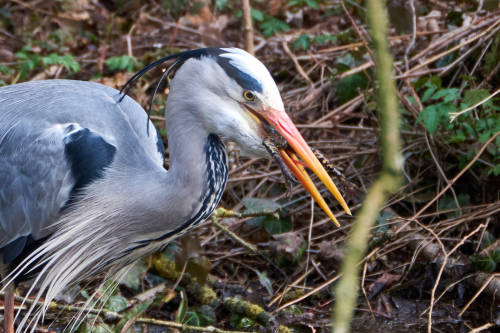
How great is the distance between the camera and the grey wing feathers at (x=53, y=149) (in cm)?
253

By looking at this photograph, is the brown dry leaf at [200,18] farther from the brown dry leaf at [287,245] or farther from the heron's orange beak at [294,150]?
the heron's orange beak at [294,150]

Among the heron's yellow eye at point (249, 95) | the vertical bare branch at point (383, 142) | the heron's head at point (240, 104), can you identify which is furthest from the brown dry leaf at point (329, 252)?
the vertical bare branch at point (383, 142)

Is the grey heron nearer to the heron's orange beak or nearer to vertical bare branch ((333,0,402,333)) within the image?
the heron's orange beak

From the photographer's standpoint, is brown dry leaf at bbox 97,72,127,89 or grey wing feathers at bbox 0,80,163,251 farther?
brown dry leaf at bbox 97,72,127,89

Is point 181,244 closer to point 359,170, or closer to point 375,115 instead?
point 359,170

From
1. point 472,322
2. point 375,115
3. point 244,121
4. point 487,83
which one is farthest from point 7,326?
point 487,83

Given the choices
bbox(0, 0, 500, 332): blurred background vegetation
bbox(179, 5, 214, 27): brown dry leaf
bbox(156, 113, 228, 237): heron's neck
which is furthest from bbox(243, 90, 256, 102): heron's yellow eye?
bbox(179, 5, 214, 27): brown dry leaf

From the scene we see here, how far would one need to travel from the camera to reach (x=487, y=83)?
3.87 meters

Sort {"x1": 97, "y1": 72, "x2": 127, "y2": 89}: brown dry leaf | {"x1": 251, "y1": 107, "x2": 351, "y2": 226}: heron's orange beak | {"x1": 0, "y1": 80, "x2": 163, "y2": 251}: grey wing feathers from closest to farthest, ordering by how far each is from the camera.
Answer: {"x1": 251, "y1": 107, "x2": 351, "y2": 226}: heron's orange beak
{"x1": 0, "y1": 80, "x2": 163, "y2": 251}: grey wing feathers
{"x1": 97, "y1": 72, "x2": 127, "y2": 89}: brown dry leaf

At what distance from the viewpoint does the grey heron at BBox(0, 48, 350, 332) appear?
2.16 meters

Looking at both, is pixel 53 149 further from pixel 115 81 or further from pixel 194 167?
pixel 115 81

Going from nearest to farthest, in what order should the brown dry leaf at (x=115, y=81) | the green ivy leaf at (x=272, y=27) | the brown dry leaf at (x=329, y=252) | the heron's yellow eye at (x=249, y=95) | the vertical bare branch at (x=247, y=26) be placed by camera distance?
the heron's yellow eye at (x=249, y=95) < the brown dry leaf at (x=329, y=252) < the vertical bare branch at (x=247, y=26) < the brown dry leaf at (x=115, y=81) < the green ivy leaf at (x=272, y=27)

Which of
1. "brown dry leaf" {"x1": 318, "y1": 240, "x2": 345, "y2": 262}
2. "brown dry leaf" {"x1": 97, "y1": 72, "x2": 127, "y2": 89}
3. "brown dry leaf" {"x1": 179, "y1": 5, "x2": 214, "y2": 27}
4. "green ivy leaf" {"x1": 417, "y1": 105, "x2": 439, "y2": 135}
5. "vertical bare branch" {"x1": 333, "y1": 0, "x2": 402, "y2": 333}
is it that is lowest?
"brown dry leaf" {"x1": 318, "y1": 240, "x2": 345, "y2": 262}

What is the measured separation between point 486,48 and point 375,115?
0.80m
